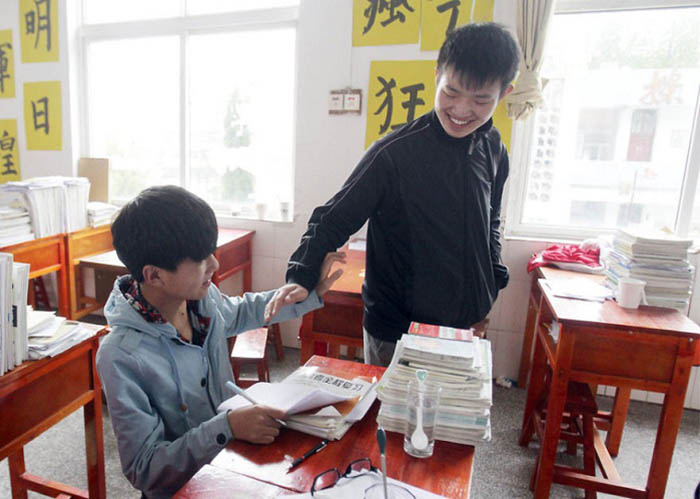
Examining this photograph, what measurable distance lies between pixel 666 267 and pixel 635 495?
33.6 inches

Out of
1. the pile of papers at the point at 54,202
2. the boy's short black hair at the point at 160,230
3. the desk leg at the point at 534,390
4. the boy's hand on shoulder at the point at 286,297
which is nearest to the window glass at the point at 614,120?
the desk leg at the point at 534,390

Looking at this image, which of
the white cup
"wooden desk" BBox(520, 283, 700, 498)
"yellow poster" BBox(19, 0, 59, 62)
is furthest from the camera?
"yellow poster" BBox(19, 0, 59, 62)

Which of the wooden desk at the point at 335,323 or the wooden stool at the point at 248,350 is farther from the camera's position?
the wooden stool at the point at 248,350

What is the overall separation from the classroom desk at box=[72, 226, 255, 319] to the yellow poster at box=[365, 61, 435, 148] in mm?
1131

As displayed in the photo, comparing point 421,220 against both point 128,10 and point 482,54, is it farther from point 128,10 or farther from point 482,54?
point 128,10

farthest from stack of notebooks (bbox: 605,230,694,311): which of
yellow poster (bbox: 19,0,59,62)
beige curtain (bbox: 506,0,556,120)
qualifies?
yellow poster (bbox: 19,0,59,62)

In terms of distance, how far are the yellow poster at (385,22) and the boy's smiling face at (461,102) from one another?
5.30ft

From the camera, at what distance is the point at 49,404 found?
1250 mm

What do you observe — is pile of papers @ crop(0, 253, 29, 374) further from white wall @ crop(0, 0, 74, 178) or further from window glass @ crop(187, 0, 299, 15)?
white wall @ crop(0, 0, 74, 178)

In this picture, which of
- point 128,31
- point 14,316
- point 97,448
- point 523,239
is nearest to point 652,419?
point 523,239

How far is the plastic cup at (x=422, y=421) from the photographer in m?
0.82

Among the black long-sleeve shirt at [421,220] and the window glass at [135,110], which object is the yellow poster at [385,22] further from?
the black long-sleeve shirt at [421,220]

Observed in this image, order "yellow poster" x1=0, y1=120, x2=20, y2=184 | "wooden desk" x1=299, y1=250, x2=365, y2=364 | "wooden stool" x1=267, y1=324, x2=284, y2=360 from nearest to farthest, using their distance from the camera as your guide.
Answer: "wooden desk" x1=299, y1=250, x2=365, y2=364, "wooden stool" x1=267, y1=324, x2=284, y2=360, "yellow poster" x1=0, y1=120, x2=20, y2=184

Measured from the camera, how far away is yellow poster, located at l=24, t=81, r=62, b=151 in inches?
132
